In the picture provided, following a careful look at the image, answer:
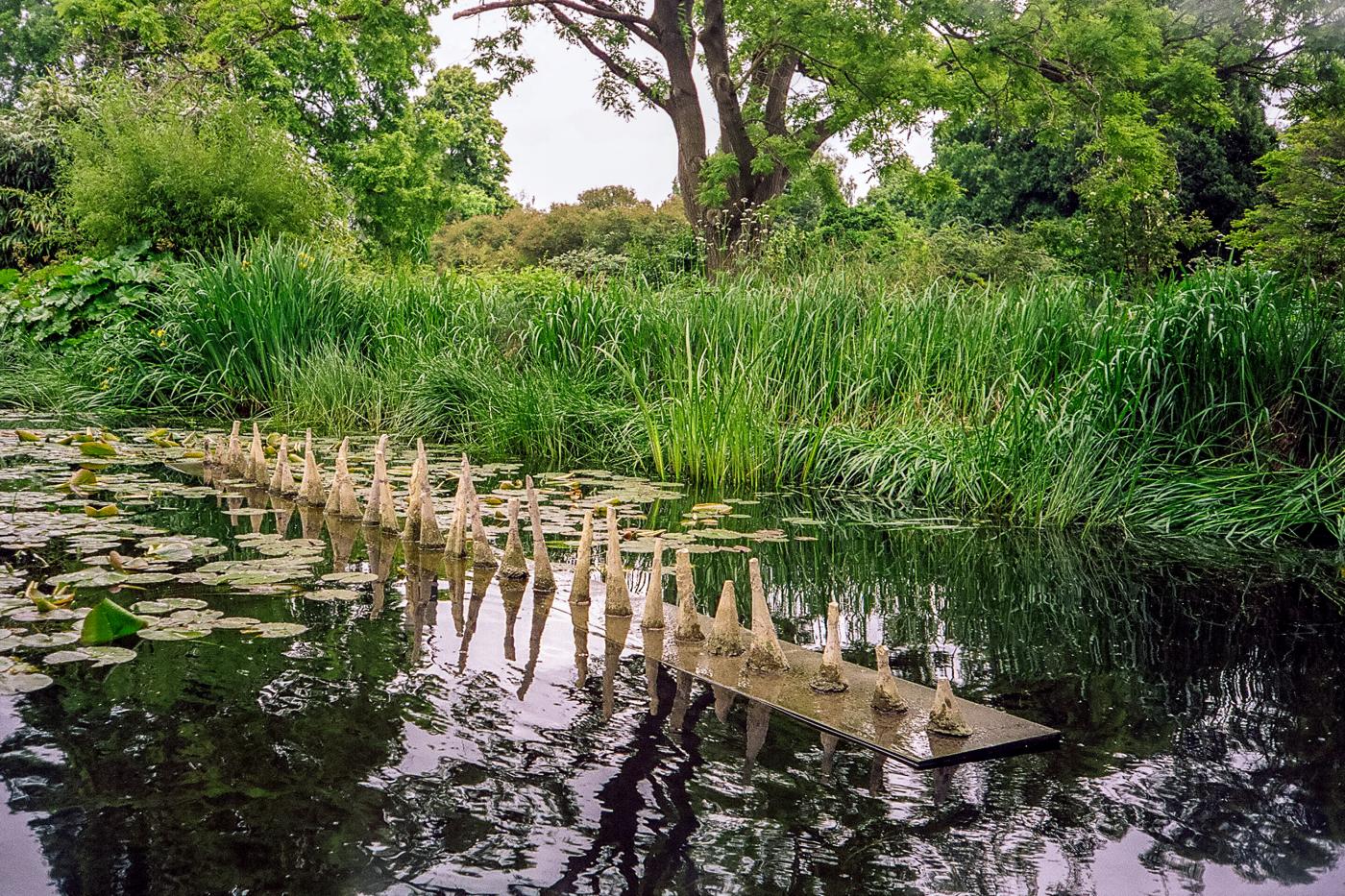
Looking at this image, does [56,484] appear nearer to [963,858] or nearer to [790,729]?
[790,729]

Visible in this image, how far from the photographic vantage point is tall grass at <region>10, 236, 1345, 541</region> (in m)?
6.39

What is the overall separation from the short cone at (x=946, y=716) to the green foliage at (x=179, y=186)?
10483mm

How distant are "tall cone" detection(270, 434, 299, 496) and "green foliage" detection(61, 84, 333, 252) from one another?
6.47 metres

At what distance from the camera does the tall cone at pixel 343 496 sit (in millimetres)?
5020

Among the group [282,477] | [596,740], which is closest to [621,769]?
[596,740]

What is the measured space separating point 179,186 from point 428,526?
358 inches

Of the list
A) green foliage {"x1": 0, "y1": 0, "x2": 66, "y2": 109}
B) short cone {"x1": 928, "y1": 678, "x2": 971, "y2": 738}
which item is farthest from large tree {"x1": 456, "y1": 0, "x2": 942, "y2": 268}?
green foliage {"x1": 0, "y1": 0, "x2": 66, "y2": 109}

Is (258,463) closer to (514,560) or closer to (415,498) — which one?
(415,498)

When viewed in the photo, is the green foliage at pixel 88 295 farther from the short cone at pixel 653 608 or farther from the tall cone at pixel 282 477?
the short cone at pixel 653 608

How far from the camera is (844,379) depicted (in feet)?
26.3

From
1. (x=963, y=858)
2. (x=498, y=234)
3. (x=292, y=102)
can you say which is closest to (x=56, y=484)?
(x=963, y=858)

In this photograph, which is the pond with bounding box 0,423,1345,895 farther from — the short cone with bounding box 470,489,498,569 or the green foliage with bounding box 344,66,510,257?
the green foliage with bounding box 344,66,510,257

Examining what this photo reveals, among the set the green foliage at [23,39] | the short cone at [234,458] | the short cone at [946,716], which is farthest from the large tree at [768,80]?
the green foliage at [23,39]

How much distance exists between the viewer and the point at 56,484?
591cm
